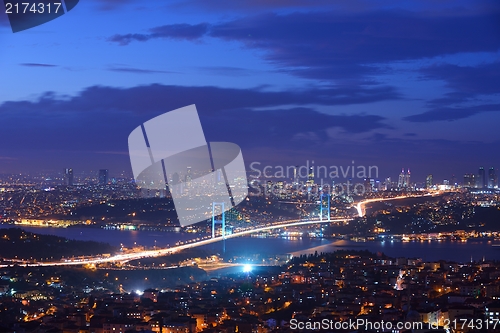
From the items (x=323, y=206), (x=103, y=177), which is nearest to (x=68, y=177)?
(x=103, y=177)

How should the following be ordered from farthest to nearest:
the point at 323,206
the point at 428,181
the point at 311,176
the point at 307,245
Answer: the point at 428,181 → the point at 323,206 → the point at 311,176 → the point at 307,245

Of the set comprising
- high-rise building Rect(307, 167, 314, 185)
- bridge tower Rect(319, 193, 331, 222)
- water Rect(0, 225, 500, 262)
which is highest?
high-rise building Rect(307, 167, 314, 185)

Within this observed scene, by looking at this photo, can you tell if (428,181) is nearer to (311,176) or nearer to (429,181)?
(429,181)

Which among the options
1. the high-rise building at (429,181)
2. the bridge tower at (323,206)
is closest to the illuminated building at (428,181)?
the high-rise building at (429,181)

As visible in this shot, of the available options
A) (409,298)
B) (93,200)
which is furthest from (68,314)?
(93,200)

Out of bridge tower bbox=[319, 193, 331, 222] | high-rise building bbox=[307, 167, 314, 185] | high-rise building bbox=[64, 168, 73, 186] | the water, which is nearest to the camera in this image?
the water

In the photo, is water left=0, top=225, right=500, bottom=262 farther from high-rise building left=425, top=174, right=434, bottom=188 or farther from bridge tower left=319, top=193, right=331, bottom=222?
high-rise building left=425, top=174, right=434, bottom=188

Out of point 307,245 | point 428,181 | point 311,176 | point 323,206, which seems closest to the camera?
point 307,245

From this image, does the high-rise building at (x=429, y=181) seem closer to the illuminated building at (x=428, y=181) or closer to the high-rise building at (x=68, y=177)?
the illuminated building at (x=428, y=181)

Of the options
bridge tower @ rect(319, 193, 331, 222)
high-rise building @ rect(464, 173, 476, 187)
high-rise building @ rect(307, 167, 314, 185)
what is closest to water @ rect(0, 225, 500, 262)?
bridge tower @ rect(319, 193, 331, 222)
